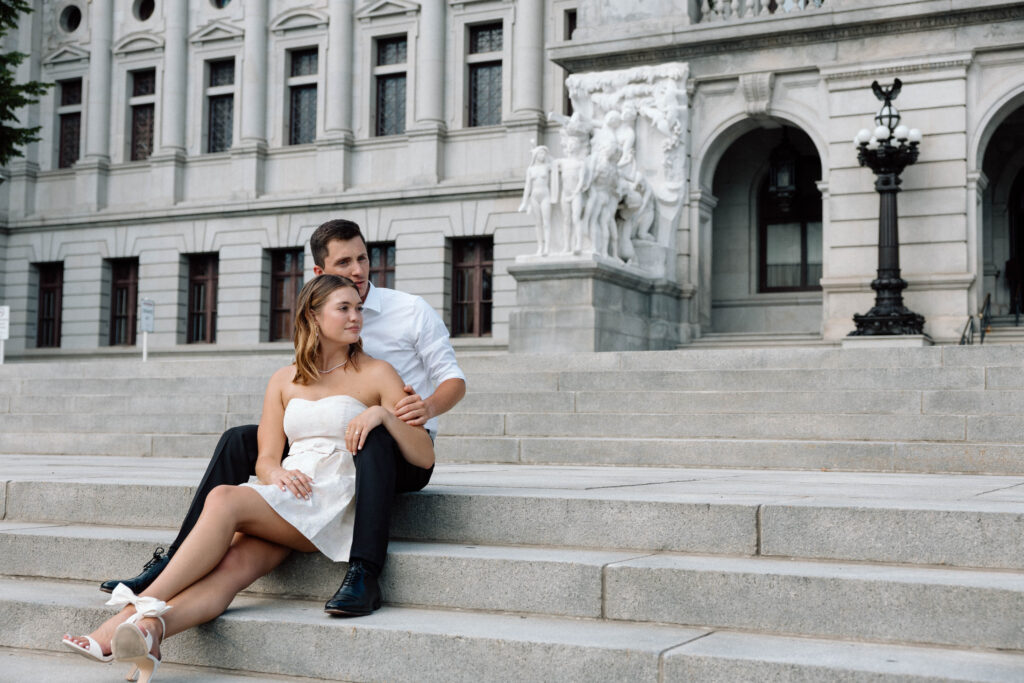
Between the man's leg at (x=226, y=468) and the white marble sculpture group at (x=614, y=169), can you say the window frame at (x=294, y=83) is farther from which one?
Answer: the man's leg at (x=226, y=468)

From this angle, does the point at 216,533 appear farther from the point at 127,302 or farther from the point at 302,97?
the point at 127,302

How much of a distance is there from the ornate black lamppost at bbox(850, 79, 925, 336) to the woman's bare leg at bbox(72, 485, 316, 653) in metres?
14.2

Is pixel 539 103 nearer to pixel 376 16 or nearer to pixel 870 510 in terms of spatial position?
pixel 376 16

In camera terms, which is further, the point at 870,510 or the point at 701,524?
the point at 701,524

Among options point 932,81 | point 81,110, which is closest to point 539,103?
point 932,81

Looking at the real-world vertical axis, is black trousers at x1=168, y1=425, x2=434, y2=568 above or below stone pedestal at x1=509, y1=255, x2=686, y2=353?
below

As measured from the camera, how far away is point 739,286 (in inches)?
875

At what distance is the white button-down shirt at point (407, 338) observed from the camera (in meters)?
5.35

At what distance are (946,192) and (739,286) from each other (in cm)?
474

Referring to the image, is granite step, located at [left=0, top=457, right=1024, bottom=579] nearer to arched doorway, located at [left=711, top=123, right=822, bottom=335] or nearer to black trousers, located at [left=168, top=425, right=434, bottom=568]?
black trousers, located at [left=168, top=425, right=434, bottom=568]

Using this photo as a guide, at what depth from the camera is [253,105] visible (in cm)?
2820

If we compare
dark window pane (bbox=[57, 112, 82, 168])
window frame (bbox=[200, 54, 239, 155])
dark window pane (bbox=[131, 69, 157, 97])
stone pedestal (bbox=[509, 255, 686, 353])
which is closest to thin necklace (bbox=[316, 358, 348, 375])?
stone pedestal (bbox=[509, 255, 686, 353])

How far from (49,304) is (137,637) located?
29.2 metres

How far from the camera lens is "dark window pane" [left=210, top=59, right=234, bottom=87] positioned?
29.2 metres
